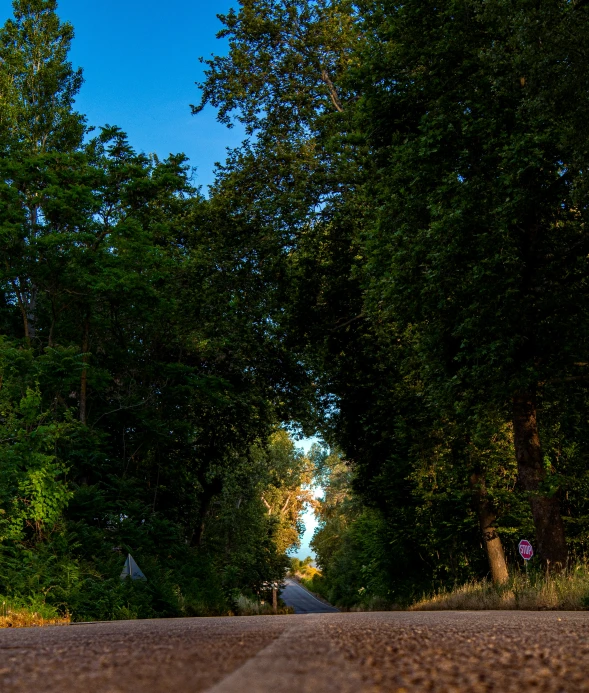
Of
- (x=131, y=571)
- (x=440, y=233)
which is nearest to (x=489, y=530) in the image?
(x=131, y=571)

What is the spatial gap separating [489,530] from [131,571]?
1171 cm

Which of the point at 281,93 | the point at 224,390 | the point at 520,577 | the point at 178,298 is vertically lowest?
the point at 520,577

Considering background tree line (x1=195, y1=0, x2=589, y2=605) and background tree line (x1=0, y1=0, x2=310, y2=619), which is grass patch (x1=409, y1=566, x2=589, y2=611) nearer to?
background tree line (x1=195, y1=0, x2=589, y2=605)

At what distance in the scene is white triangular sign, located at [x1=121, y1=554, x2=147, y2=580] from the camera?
785 inches

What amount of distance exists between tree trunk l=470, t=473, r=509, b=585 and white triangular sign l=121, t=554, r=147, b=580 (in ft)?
35.1

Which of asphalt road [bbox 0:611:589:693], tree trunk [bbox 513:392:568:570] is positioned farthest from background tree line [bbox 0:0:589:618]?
asphalt road [bbox 0:611:589:693]

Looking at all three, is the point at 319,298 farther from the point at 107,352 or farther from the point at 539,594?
the point at 539,594

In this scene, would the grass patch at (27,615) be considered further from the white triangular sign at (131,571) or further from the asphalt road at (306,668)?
the asphalt road at (306,668)

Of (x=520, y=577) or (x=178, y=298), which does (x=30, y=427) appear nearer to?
(x=178, y=298)

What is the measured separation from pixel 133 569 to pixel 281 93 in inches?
598

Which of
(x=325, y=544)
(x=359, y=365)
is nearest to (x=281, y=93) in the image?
(x=359, y=365)

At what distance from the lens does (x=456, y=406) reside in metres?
16.4

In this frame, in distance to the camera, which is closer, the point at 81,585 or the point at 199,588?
the point at 81,585

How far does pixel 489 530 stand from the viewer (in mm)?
24141
